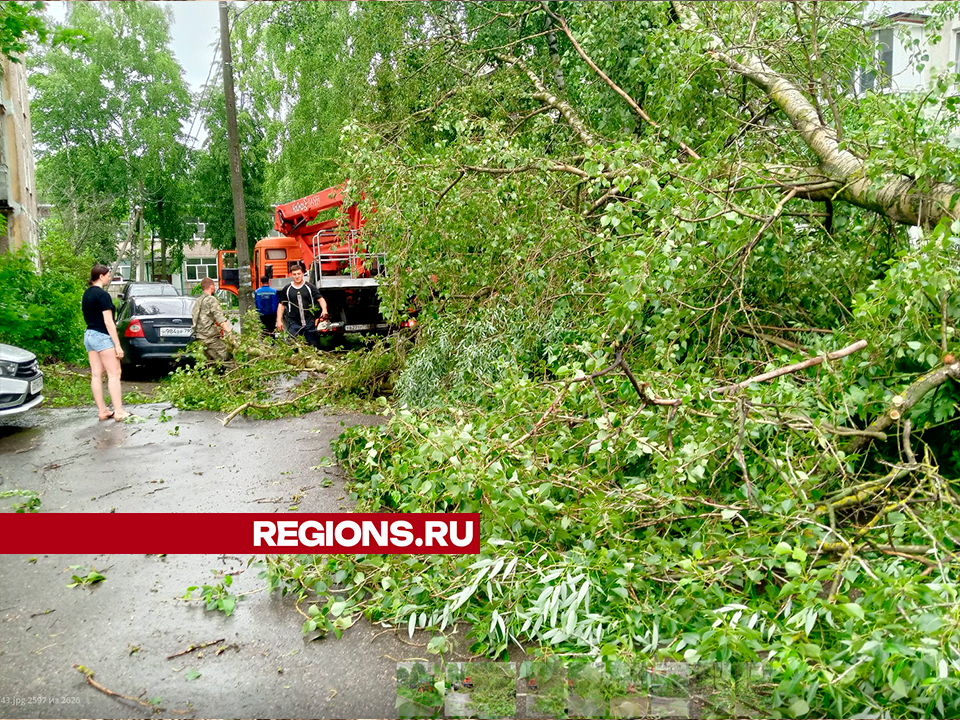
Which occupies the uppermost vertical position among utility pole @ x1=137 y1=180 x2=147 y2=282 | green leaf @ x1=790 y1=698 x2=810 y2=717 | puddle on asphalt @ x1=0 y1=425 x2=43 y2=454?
utility pole @ x1=137 y1=180 x2=147 y2=282

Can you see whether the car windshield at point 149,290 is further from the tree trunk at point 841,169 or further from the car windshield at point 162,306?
the tree trunk at point 841,169

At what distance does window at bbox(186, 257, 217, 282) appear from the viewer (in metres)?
21.9

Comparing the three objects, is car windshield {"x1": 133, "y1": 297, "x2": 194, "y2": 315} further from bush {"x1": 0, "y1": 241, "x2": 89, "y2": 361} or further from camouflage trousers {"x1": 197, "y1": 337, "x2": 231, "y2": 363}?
camouflage trousers {"x1": 197, "y1": 337, "x2": 231, "y2": 363}

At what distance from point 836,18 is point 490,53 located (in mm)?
4469

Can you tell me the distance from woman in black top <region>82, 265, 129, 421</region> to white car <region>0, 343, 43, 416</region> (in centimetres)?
63

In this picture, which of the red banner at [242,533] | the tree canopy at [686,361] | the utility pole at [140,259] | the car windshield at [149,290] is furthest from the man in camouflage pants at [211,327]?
the utility pole at [140,259]

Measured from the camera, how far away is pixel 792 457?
4293 mm

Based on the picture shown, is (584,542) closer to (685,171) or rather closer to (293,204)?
(685,171)

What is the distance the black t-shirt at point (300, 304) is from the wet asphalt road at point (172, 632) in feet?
16.2

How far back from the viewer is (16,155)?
22531 mm

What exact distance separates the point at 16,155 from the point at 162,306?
1317 cm

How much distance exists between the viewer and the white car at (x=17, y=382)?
28.3ft

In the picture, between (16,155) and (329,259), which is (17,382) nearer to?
(329,259)

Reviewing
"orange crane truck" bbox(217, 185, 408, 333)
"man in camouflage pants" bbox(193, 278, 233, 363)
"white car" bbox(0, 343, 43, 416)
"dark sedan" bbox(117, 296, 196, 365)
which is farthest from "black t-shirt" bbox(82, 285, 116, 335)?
"dark sedan" bbox(117, 296, 196, 365)
